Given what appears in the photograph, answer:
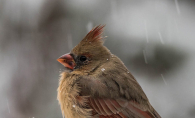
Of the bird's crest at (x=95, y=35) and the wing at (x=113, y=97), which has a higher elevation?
the bird's crest at (x=95, y=35)

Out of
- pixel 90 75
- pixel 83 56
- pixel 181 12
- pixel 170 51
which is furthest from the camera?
pixel 181 12

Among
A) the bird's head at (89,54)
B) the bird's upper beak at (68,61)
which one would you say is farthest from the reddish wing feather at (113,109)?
the bird's upper beak at (68,61)

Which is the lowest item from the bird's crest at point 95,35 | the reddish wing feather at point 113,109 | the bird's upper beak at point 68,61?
the reddish wing feather at point 113,109

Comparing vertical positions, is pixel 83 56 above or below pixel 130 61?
above

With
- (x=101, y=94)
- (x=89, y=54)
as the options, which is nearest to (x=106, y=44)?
(x=89, y=54)

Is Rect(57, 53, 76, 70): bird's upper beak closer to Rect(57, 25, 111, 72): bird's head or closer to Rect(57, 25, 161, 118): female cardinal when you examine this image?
Rect(57, 25, 111, 72): bird's head

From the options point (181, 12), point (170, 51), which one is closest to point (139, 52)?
point (170, 51)

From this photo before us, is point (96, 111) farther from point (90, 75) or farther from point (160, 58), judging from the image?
point (160, 58)

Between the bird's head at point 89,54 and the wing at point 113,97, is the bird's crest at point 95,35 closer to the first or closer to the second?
the bird's head at point 89,54
